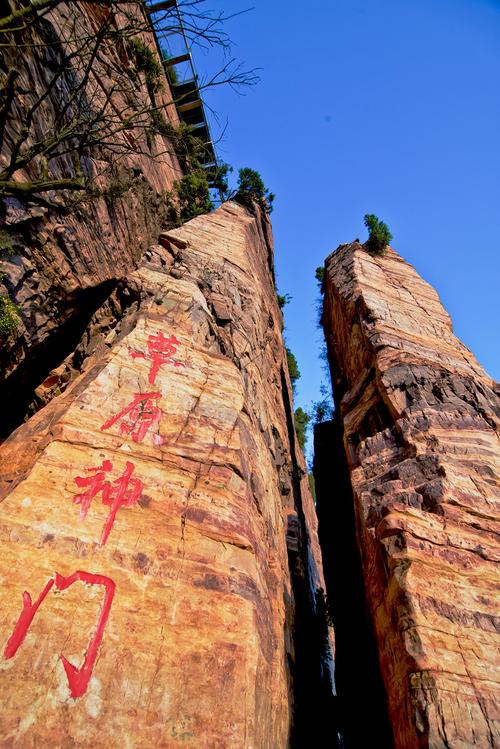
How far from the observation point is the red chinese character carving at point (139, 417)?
4636mm

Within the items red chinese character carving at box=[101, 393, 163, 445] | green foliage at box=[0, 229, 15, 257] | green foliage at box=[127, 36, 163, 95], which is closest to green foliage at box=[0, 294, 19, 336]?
green foliage at box=[0, 229, 15, 257]

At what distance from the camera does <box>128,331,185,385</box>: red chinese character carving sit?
18.2 feet

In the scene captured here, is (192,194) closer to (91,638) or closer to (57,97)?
(57,97)

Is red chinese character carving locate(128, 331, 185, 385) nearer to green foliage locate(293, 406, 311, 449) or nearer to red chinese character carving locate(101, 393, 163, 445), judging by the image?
red chinese character carving locate(101, 393, 163, 445)

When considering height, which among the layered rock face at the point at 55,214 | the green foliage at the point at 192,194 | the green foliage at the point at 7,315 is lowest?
the green foliage at the point at 7,315

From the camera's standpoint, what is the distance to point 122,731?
8.91 feet

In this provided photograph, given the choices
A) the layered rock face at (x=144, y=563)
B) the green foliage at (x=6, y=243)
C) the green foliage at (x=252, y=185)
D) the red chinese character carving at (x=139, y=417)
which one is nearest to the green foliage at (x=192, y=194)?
the green foliage at (x=252, y=185)

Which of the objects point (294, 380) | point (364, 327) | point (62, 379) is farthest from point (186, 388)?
point (294, 380)

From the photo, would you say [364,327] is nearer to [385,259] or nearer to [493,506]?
[493,506]

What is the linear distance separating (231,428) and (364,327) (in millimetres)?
6389

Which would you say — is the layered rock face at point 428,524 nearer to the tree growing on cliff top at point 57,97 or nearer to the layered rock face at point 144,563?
the layered rock face at point 144,563

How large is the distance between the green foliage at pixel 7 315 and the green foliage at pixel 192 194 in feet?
38.1

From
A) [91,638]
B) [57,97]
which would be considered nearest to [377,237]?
[57,97]

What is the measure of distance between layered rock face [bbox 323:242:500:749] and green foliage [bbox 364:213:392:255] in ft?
23.5
